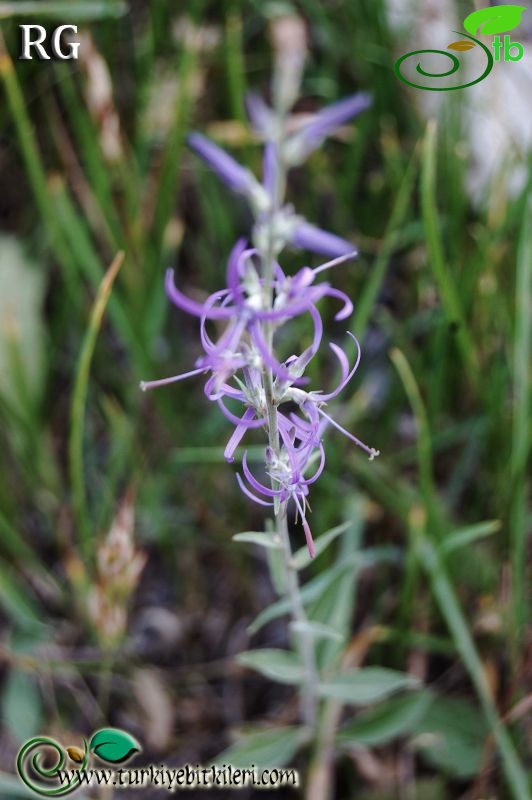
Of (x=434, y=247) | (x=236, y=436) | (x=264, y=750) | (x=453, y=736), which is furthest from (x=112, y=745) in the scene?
(x=434, y=247)

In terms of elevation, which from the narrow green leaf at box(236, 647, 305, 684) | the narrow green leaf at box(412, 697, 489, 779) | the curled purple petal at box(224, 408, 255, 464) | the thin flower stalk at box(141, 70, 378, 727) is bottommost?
the narrow green leaf at box(412, 697, 489, 779)

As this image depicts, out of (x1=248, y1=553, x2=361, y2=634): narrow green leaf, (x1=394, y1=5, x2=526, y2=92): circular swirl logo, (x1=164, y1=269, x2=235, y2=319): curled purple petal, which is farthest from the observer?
(x1=394, y1=5, x2=526, y2=92): circular swirl logo

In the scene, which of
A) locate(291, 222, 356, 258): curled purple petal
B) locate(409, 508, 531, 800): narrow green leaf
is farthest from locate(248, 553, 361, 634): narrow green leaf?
locate(291, 222, 356, 258): curled purple petal

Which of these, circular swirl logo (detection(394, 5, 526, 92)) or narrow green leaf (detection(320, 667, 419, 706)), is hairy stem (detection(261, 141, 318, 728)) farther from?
circular swirl logo (detection(394, 5, 526, 92))

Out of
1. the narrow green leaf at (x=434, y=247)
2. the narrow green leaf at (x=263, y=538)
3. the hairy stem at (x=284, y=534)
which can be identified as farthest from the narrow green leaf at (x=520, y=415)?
the narrow green leaf at (x=263, y=538)

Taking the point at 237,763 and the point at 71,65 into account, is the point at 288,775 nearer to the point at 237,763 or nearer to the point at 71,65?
the point at 237,763

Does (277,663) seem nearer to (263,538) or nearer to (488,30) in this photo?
(263,538)
